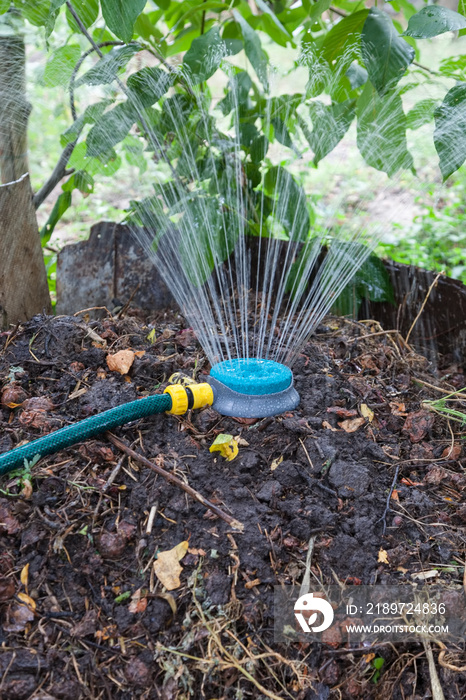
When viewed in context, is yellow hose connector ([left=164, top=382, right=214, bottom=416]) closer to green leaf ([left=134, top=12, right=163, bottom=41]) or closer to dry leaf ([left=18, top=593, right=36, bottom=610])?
dry leaf ([left=18, top=593, right=36, bottom=610])

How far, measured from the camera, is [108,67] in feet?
5.78

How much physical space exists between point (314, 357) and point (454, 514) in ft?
2.20

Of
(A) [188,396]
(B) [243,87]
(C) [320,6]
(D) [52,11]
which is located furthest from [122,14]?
(A) [188,396]

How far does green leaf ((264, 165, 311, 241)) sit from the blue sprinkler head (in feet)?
2.88

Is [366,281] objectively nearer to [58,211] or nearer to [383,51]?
[383,51]

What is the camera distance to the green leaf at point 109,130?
6.24 ft

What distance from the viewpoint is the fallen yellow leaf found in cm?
143

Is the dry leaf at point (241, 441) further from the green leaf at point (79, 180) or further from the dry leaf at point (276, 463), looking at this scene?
the green leaf at point (79, 180)

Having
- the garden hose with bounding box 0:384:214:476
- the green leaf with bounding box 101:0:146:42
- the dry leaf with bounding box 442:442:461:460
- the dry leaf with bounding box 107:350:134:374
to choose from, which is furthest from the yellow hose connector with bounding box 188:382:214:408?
the green leaf with bounding box 101:0:146:42

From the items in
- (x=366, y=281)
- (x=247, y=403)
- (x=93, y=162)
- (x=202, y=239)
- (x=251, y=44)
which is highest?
(x=251, y=44)

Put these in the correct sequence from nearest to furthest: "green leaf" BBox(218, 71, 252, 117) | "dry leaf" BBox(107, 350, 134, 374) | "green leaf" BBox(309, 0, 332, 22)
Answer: "dry leaf" BBox(107, 350, 134, 374)
"green leaf" BBox(309, 0, 332, 22)
"green leaf" BBox(218, 71, 252, 117)

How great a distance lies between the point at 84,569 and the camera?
1188mm

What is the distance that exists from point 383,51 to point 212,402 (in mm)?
1120


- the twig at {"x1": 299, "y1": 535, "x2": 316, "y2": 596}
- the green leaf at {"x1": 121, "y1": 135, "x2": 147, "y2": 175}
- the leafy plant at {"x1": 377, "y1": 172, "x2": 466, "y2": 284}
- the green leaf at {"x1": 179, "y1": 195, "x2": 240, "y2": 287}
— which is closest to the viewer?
the twig at {"x1": 299, "y1": 535, "x2": 316, "y2": 596}
